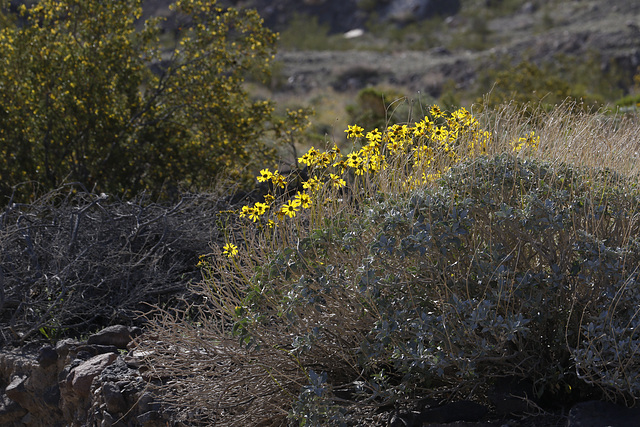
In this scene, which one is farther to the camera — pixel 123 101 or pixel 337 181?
pixel 123 101

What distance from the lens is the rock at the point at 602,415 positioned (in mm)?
2322

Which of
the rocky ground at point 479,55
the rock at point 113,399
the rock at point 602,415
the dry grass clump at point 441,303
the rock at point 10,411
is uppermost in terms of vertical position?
the dry grass clump at point 441,303

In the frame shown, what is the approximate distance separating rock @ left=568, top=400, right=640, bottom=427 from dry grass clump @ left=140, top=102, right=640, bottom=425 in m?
0.08

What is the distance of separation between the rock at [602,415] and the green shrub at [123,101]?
4382 millimetres

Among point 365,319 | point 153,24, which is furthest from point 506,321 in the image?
point 153,24

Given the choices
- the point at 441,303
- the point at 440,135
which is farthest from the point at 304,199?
the point at 440,135

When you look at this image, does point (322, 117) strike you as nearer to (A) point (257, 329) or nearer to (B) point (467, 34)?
(A) point (257, 329)

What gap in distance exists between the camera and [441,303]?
267 centimetres

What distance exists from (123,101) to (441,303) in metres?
5.02

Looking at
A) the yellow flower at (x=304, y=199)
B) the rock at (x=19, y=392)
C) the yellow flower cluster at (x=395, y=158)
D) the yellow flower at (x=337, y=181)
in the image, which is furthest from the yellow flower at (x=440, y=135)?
the rock at (x=19, y=392)

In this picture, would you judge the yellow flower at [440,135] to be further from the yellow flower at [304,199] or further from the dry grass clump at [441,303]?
the yellow flower at [304,199]

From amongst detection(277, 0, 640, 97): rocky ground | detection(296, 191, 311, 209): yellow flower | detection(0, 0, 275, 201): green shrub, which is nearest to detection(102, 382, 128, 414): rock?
detection(296, 191, 311, 209): yellow flower

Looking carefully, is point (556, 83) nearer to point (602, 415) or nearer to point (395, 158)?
point (395, 158)

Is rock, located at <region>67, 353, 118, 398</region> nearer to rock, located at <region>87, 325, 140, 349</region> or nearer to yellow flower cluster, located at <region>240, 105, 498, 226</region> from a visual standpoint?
rock, located at <region>87, 325, 140, 349</region>
